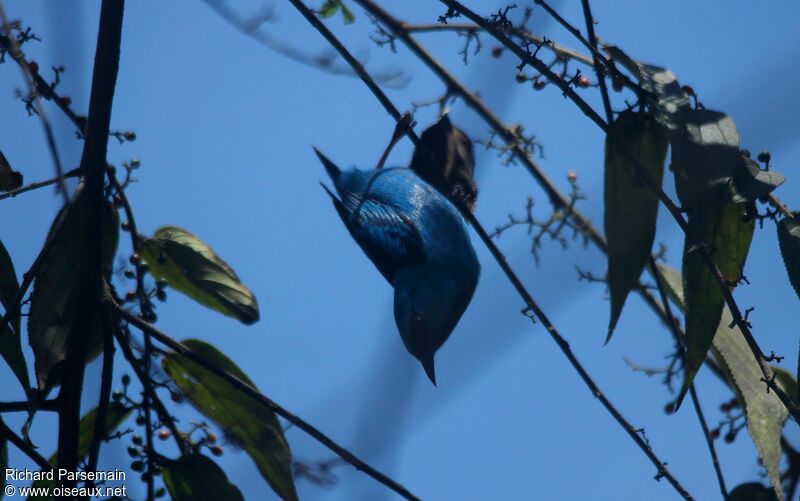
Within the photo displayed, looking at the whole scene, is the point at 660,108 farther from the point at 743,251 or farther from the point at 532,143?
the point at 532,143

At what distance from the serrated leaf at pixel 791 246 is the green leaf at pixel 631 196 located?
36 cm

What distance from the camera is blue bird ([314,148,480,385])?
498 cm

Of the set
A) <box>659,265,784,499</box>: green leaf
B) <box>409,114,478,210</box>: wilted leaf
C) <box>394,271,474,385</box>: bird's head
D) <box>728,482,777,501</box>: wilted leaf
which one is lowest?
<box>728,482,777,501</box>: wilted leaf

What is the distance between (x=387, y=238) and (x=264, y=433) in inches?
87.9

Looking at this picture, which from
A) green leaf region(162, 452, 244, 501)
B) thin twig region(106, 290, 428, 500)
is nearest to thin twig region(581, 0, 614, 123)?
thin twig region(106, 290, 428, 500)

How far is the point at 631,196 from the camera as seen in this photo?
8.70 ft

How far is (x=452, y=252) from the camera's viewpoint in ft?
16.6

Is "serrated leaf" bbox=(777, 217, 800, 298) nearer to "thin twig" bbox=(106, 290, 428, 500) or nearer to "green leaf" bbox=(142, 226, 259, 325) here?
"thin twig" bbox=(106, 290, 428, 500)

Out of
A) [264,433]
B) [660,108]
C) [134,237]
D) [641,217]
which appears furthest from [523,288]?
[134,237]

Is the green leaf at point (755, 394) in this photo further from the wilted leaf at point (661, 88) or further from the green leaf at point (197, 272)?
the green leaf at point (197, 272)

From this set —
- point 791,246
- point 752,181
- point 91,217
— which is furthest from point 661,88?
point 91,217

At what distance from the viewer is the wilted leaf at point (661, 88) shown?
97.8 inches

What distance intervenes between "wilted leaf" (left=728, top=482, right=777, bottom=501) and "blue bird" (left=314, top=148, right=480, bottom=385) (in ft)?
6.86

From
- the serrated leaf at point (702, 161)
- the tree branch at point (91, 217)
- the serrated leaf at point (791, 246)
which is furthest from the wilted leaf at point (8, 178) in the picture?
the serrated leaf at point (791, 246)
